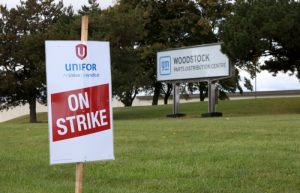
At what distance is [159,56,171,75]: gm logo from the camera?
38.1 m

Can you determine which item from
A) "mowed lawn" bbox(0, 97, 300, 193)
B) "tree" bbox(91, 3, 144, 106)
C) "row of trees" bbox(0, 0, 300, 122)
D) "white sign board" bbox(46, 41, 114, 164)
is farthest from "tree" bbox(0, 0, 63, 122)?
"white sign board" bbox(46, 41, 114, 164)

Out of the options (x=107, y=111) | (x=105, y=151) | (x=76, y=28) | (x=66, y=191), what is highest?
(x=76, y=28)

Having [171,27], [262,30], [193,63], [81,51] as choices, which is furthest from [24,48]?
[81,51]

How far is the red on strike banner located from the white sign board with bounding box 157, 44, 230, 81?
2852 cm

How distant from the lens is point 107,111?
618 cm

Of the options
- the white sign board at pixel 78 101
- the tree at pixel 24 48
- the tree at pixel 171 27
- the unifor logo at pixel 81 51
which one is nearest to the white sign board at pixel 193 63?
the tree at pixel 24 48

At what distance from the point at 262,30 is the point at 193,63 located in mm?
4886

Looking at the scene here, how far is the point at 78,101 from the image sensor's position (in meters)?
5.98

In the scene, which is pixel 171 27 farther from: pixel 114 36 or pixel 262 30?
pixel 262 30

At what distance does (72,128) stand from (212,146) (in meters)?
7.11

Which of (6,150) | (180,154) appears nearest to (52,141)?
(180,154)

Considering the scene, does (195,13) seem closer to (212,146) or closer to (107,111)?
(212,146)

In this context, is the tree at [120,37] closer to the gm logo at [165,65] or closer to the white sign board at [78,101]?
the gm logo at [165,65]

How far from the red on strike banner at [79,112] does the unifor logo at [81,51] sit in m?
0.34
